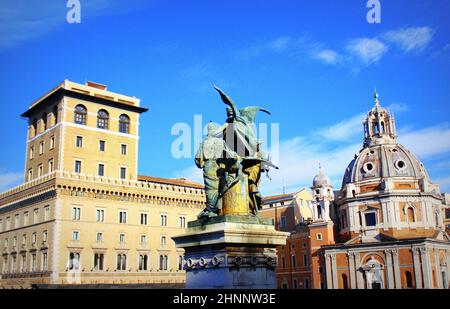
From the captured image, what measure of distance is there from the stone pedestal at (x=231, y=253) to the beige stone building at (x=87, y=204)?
46.0 metres

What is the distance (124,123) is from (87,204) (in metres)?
13.9

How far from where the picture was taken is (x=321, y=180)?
82.6 meters

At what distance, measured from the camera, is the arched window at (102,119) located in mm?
62969

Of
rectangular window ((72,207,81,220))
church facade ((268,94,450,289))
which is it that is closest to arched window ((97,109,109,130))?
rectangular window ((72,207,81,220))

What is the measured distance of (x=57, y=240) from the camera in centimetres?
5316

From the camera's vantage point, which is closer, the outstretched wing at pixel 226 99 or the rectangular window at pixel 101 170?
the outstretched wing at pixel 226 99

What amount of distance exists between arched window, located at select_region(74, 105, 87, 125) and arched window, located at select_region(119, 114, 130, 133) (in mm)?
5219

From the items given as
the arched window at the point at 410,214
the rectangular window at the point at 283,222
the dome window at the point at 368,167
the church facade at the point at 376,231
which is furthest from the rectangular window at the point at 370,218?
the rectangular window at the point at 283,222

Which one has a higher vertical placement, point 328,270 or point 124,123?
point 124,123

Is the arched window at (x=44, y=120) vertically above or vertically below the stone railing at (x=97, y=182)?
above

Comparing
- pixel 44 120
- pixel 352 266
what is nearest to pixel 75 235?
pixel 44 120

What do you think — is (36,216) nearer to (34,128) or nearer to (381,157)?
(34,128)

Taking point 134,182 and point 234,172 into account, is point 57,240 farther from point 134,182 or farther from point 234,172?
point 234,172

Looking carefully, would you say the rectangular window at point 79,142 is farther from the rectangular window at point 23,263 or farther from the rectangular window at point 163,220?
the rectangular window at point 23,263
